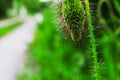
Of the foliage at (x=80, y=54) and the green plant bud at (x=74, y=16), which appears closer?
the green plant bud at (x=74, y=16)

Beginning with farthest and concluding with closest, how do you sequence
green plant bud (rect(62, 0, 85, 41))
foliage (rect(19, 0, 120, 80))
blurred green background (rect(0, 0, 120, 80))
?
blurred green background (rect(0, 0, 120, 80)), foliage (rect(19, 0, 120, 80)), green plant bud (rect(62, 0, 85, 41))

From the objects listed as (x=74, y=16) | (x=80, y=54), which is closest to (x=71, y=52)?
(x=80, y=54)

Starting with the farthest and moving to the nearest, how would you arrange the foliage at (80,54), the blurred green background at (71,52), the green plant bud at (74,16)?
the blurred green background at (71,52) < the foliage at (80,54) < the green plant bud at (74,16)

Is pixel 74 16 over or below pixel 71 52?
below

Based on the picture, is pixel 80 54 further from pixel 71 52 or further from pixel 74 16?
pixel 74 16

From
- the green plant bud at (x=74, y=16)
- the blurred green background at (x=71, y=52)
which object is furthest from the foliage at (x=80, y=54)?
the green plant bud at (x=74, y=16)

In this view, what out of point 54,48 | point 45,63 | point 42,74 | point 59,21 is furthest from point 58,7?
point 54,48

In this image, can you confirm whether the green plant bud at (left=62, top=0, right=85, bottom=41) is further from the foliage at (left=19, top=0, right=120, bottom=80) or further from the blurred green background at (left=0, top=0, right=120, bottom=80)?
the blurred green background at (left=0, top=0, right=120, bottom=80)

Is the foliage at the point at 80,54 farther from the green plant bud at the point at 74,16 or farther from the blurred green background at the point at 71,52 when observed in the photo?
the green plant bud at the point at 74,16

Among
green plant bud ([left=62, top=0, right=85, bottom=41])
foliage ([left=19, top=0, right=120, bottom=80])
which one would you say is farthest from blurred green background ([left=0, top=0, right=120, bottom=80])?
green plant bud ([left=62, top=0, right=85, bottom=41])
